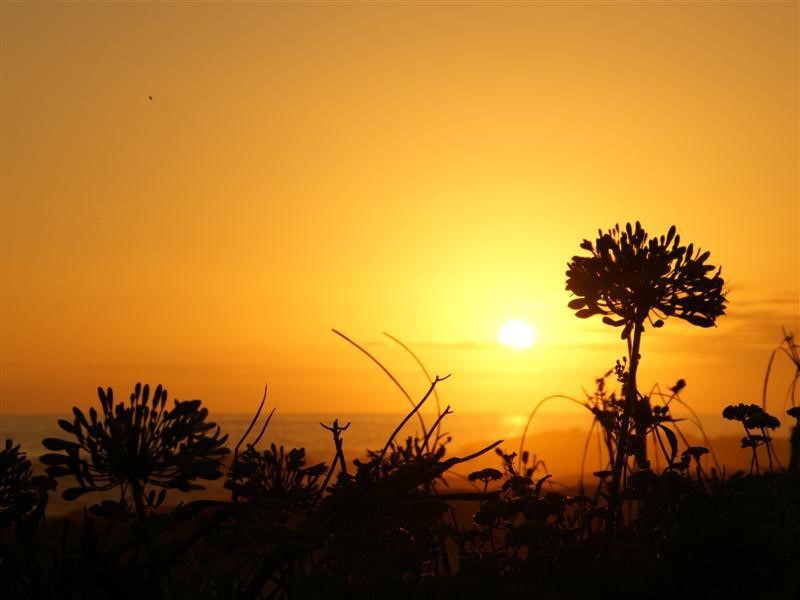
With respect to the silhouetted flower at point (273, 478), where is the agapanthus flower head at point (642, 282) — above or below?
above

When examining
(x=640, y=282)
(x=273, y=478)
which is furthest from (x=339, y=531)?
(x=640, y=282)

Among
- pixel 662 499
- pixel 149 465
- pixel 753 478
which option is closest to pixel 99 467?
pixel 149 465

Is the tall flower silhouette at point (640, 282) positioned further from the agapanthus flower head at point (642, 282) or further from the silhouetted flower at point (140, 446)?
the silhouetted flower at point (140, 446)

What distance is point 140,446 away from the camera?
3.79 m

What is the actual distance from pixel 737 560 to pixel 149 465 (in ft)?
8.23

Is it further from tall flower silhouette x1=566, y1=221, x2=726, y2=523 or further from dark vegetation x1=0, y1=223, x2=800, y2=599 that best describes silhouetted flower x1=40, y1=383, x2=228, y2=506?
tall flower silhouette x1=566, y1=221, x2=726, y2=523

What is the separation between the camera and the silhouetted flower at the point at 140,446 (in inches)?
147

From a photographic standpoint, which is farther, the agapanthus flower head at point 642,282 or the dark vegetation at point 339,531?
the agapanthus flower head at point 642,282

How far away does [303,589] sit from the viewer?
319 centimetres

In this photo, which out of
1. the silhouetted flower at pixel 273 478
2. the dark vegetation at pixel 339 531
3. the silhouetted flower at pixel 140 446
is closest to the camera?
the dark vegetation at pixel 339 531

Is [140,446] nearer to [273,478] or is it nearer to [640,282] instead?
[273,478]

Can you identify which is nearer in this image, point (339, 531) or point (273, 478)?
point (339, 531)

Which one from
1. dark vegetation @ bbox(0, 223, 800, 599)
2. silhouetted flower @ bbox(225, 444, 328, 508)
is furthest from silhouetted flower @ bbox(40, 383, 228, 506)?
silhouetted flower @ bbox(225, 444, 328, 508)

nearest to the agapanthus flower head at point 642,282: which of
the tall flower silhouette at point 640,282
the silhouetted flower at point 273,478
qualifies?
the tall flower silhouette at point 640,282
